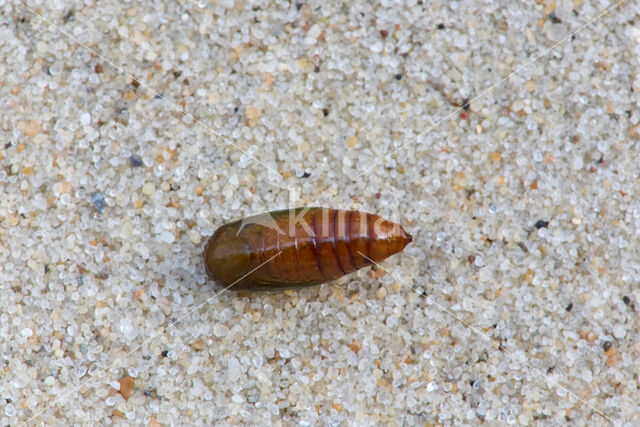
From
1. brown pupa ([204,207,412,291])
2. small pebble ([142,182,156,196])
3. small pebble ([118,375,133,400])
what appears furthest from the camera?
small pebble ([142,182,156,196])

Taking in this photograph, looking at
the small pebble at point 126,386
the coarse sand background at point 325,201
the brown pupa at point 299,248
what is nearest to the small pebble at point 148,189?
the coarse sand background at point 325,201

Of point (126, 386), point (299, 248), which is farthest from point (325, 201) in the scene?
point (126, 386)

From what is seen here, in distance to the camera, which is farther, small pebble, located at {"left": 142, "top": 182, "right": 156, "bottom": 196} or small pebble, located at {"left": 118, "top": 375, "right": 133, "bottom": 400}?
small pebble, located at {"left": 142, "top": 182, "right": 156, "bottom": 196}

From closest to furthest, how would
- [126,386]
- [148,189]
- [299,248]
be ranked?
[299,248] → [126,386] → [148,189]

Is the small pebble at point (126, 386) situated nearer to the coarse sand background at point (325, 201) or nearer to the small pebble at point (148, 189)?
the coarse sand background at point (325, 201)

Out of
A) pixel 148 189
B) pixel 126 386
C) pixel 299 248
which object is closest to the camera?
pixel 299 248

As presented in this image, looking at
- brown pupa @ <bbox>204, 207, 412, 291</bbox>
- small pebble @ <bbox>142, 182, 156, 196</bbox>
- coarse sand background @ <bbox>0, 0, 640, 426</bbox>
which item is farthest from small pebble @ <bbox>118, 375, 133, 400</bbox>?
small pebble @ <bbox>142, 182, 156, 196</bbox>

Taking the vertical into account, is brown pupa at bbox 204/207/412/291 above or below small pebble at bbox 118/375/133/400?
above

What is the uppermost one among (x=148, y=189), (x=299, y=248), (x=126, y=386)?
(x=299, y=248)

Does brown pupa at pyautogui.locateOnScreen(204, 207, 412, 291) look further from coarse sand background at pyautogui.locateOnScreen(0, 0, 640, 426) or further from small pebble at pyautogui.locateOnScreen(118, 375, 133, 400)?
small pebble at pyautogui.locateOnScreen(118, 375, 133, 400)

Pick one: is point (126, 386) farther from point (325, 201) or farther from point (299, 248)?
point (325, 201)
